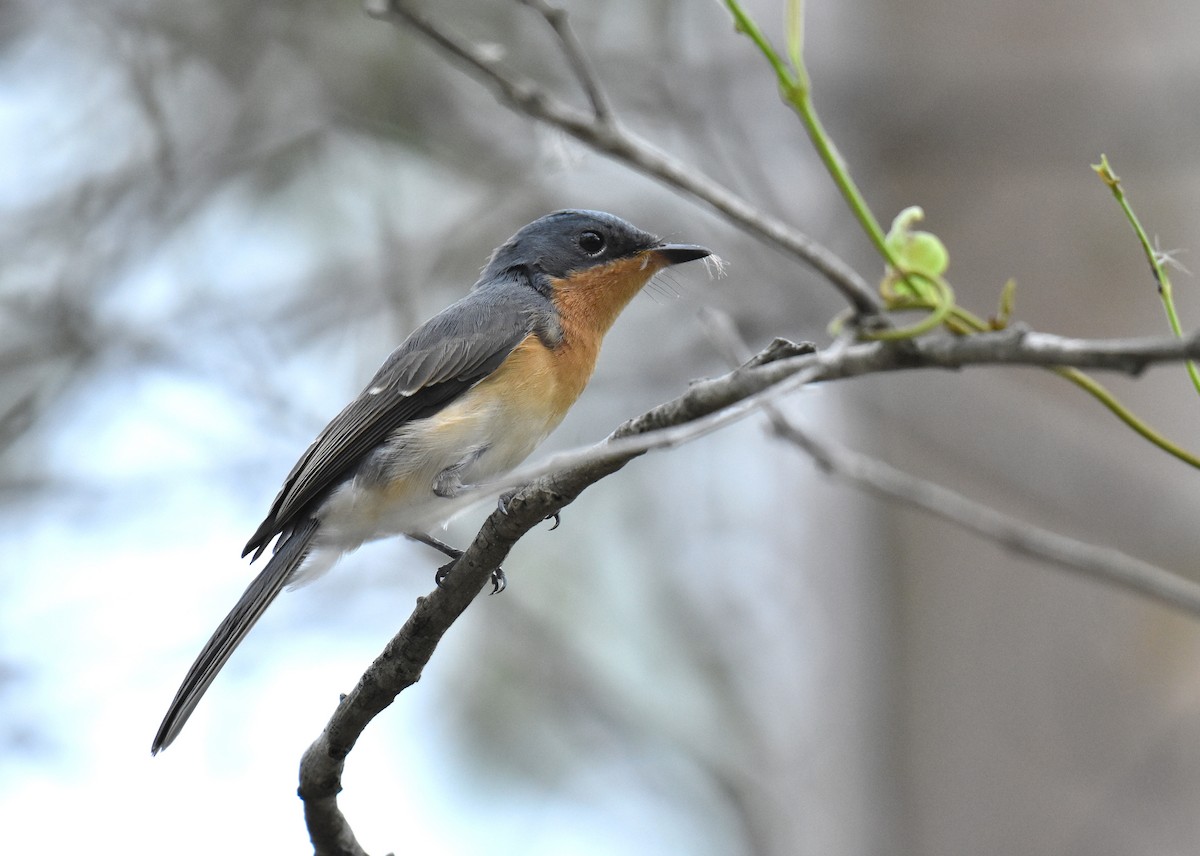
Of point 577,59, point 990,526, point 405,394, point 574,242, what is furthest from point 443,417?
point 577,59

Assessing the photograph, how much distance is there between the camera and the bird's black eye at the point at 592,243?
4.73m

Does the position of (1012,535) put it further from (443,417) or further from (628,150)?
(443,417)

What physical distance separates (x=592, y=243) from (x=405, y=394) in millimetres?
967

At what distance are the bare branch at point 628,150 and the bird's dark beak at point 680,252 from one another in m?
2.28

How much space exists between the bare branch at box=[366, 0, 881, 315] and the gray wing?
7.67 ft

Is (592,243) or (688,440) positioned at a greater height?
(592,243)

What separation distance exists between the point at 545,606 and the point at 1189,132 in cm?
577

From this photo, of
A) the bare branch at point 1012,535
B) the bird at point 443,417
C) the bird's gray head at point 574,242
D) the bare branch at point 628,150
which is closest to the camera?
the bare branch at point 628,150

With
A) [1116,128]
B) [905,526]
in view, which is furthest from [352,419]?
[1116,128]

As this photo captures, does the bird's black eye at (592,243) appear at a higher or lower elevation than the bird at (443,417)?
higher

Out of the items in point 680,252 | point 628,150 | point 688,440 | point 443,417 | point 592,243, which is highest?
point 592,243

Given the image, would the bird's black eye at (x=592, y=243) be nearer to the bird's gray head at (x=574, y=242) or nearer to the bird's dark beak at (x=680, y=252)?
the bird's gray head at (x=574, y=242)

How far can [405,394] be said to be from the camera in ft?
14.2

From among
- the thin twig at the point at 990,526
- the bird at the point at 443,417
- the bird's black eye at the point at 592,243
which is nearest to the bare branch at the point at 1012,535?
the thin twig at the point at 990,526
